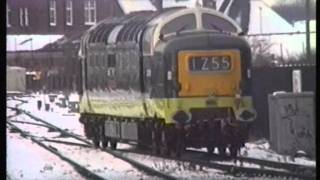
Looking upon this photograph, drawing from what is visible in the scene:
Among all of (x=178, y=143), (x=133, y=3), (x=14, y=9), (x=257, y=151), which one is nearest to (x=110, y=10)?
(x=133, y=3)

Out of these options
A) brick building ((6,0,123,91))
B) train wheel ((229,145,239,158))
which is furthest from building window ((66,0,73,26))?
train wheel ((229,145,239,158))

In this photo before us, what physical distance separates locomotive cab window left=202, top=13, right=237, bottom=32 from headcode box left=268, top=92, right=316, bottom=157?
752 millimetres

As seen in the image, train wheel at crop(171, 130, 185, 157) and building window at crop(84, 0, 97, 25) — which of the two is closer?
building window at crop(84, 0, 97, 25)

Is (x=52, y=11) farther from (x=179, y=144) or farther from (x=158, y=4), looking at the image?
(x=179, y=144)

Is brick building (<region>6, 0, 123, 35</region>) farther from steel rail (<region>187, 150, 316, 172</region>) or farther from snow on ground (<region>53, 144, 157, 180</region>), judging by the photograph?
steel rail (<region>187, 150, 316, 172</region>)

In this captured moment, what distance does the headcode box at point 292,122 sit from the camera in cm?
714

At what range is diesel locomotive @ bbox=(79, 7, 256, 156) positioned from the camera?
7133 mm

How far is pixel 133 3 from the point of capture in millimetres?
7137

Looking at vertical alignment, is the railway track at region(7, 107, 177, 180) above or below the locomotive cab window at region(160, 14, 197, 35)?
below

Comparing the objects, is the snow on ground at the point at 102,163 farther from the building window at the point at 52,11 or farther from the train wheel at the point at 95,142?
the building window at the point at 52,11

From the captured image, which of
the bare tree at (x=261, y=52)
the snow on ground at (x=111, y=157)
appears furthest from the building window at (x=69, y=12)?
the bare tree at (x=261, y=52)

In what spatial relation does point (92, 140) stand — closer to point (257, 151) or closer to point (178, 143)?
point (178, 143)

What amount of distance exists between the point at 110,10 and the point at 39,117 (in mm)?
1146

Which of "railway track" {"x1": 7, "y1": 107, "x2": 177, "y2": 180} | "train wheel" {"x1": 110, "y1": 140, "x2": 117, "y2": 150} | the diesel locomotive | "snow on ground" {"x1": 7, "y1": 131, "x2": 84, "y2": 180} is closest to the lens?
"snow on ground" {"x1": 7, "y1": 131, "x2": 84, "y2": 180}
